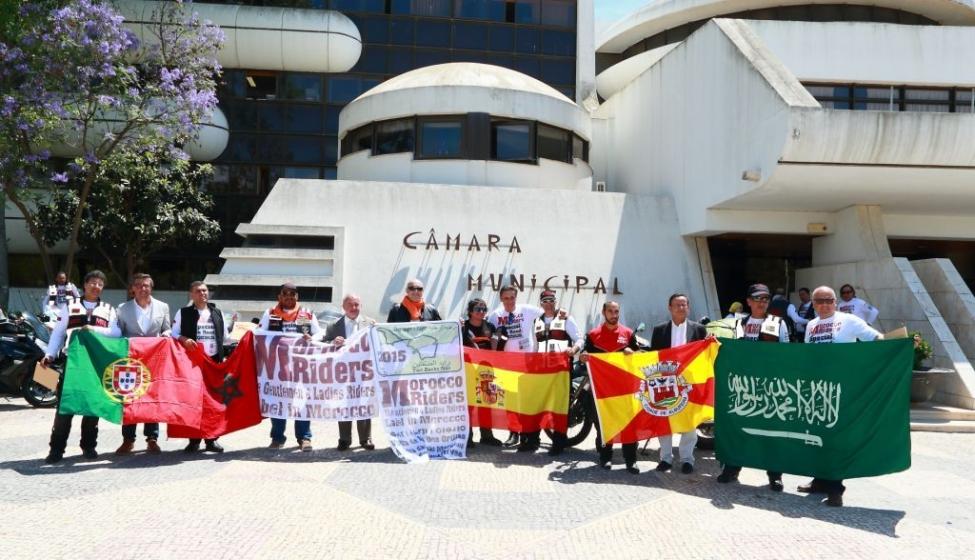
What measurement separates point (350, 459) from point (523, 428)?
189cm

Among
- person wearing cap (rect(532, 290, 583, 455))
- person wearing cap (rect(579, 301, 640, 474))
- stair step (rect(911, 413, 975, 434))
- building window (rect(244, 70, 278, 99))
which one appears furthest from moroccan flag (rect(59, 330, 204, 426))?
building window (rect(244, 70, 278, 99))

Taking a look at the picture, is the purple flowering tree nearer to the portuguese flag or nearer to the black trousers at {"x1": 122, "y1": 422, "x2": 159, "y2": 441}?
the portuguese flag

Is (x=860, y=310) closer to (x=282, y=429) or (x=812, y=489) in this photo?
(x=812, y=489)

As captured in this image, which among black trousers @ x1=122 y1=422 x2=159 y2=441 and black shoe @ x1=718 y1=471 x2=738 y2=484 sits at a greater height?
black trousers @ x1=122 y1=422 x2=159 y2=441

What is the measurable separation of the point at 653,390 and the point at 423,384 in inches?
97.2

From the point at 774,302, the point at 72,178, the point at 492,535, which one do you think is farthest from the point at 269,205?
the point at 492,535

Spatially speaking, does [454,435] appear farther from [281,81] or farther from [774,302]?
[281,81]

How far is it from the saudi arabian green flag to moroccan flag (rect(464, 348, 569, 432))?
169 cm

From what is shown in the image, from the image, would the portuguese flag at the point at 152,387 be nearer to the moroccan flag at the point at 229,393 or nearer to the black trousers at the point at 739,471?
the moroccan flag at the point at 229,393

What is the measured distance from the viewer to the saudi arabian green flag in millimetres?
6172

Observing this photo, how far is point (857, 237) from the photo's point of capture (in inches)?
602

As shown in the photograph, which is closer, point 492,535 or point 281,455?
point 492,535

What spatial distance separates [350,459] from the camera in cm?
741

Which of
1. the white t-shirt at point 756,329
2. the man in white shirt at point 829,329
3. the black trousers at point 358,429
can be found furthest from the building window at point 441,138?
the man in white shirt at point 829,329
